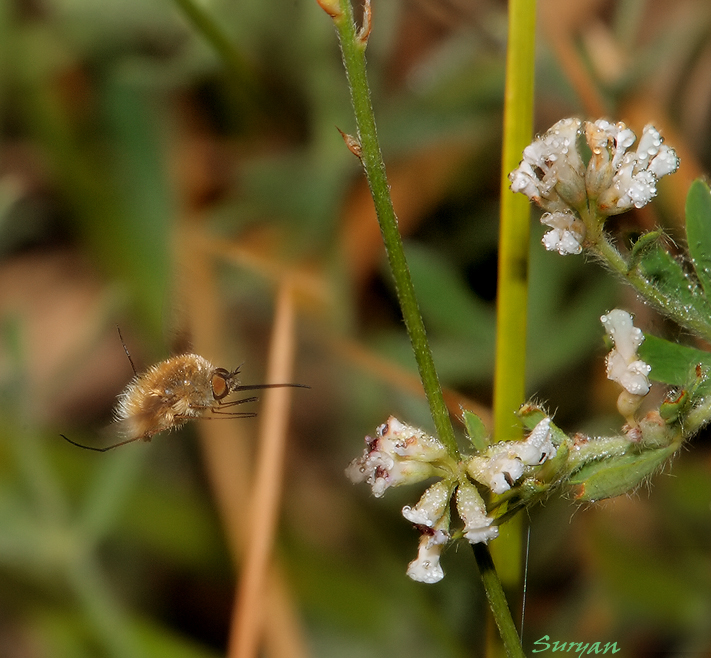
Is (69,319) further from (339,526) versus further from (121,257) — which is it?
(339,526)

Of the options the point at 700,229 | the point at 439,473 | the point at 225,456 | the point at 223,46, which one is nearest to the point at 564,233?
the point at 700,229

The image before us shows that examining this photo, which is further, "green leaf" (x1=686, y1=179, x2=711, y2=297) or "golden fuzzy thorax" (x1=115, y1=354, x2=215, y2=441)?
"golden fuzzy thorax" (x1=115, y1=354, x2=215, y2=441)

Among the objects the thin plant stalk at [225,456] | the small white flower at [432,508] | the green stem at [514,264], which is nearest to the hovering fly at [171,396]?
the green stem at [514,264]

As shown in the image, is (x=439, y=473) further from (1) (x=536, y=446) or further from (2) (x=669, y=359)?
(2) (x=669, y=359)

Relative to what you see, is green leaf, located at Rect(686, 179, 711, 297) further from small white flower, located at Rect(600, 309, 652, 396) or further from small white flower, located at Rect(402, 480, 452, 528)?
small white flower, located at Rect(402, 480, 452, 528)

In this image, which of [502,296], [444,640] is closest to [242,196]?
[444,640]

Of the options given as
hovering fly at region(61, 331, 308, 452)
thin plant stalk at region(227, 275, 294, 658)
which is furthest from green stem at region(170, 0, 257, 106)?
hovering fly at region(61, 331, 308, 452)
